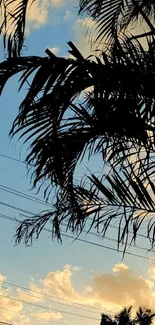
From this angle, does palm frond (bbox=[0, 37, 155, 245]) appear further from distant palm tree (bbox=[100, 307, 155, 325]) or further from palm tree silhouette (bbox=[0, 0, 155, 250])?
distant palm tree (bbox=[100, 307, 155, 325])

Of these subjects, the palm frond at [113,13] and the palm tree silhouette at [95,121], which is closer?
the palm tree silhouette at [95,121]

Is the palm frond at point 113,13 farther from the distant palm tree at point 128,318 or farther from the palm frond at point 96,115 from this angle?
the distant palm tree at point 128,318

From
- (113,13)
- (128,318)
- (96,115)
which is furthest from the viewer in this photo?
(128,318)

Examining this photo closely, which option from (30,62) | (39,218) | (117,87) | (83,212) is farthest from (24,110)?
(39,218)

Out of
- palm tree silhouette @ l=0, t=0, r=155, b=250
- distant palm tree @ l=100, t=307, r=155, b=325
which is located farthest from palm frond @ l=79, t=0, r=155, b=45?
distant palm tree @ l=100, t=307, r=155, b=325

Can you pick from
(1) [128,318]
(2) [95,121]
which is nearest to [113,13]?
(2) [95,121]

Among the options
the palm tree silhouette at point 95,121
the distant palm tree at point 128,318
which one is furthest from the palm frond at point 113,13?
the distant palm tree at point 128,318

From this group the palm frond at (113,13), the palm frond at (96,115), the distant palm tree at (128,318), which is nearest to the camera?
the palm frond at (96,115)

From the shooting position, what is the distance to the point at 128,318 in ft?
57.5

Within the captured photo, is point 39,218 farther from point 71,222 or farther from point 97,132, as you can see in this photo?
point 97,132

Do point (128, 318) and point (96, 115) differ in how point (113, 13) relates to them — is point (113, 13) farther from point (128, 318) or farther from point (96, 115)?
point (128, 318)

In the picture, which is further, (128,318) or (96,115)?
(128,318)

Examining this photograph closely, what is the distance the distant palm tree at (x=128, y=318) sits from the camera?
15515 mm

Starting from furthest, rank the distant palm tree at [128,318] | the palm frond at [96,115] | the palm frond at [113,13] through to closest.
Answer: the distant palm tree at [128,318], the palm frond at [113,13], the palm frond at [96,115]
